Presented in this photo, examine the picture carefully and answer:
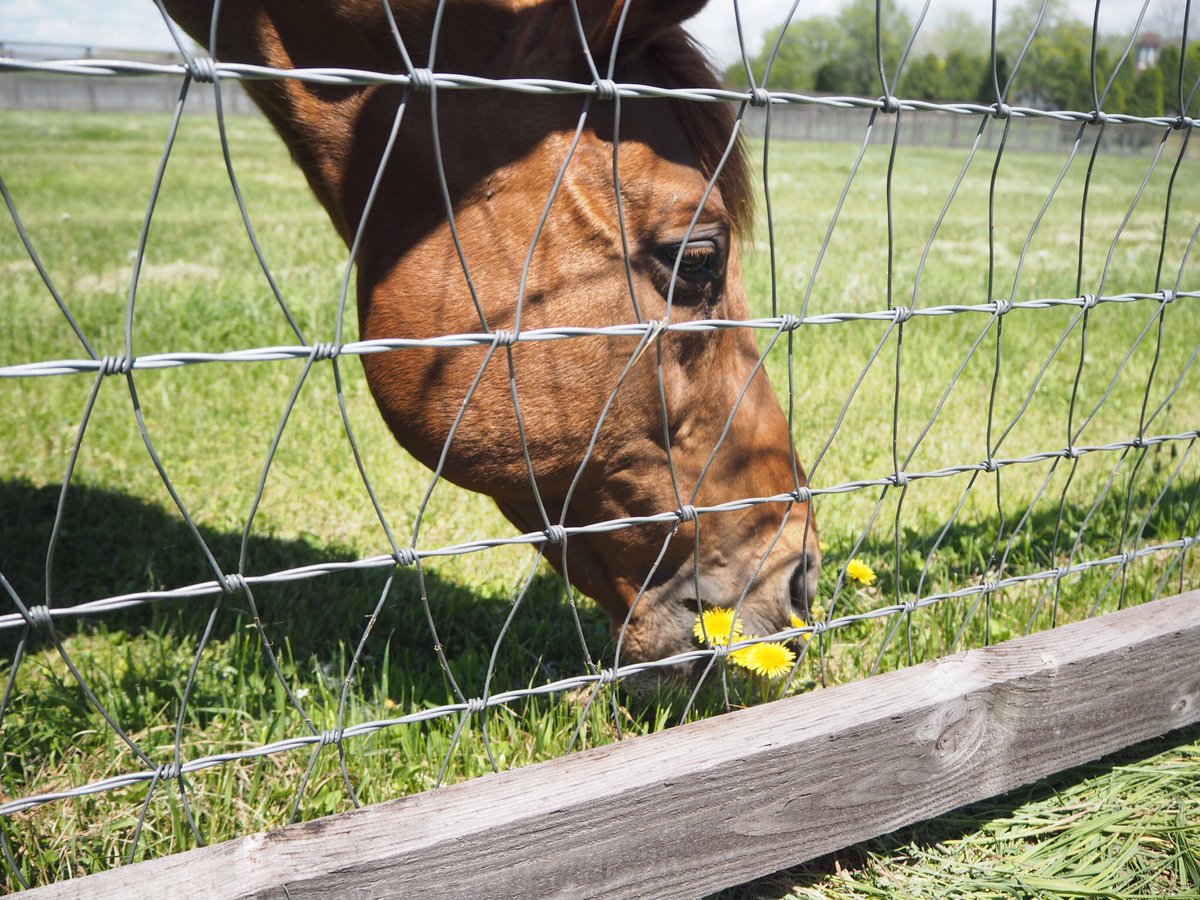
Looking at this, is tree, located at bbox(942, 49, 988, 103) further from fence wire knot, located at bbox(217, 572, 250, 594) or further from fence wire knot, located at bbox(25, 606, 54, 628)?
fence wire knot, located at bbox(25, 606, 54, 628)

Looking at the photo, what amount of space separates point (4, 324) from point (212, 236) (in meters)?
3.86

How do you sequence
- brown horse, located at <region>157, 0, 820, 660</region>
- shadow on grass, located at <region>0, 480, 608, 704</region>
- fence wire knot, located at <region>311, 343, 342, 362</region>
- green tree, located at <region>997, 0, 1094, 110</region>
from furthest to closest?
green tree, located at <region>997, 0, 1094, 110</region>
shadow on grass, located at <region>0, 480, 608, 704</region>
brown horse, located at <region>157, 0, 820, 660</region>
fence wire knot, located at <region>311, 343, 342, 362</region>

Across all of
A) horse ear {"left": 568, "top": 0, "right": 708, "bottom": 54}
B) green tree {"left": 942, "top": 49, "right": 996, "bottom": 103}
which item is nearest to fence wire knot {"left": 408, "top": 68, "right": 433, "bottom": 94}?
horse ear {"left": 568, "top": 0, "right": 708, "bottom": 54}

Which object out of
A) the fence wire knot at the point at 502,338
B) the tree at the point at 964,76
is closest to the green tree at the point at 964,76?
the tree at the point at 964,76

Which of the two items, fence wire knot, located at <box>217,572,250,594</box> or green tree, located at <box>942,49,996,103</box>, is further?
green tree, located at <box>942,49,996,103</box>

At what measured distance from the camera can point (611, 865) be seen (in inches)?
54.6

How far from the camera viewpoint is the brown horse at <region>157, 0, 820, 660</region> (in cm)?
168

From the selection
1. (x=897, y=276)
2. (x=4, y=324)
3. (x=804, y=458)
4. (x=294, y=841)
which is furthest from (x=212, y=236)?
(x=294, y=841)

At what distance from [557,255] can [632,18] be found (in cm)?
44

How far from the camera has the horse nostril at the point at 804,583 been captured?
1945 millimetres

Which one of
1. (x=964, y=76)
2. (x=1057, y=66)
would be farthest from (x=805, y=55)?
(x=1057, y=66)

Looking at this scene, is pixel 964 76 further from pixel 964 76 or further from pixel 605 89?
pixel 605 89

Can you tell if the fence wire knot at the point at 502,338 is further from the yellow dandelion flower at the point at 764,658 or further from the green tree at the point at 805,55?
the green tree at the point at 805,55

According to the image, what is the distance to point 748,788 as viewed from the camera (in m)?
1.47
